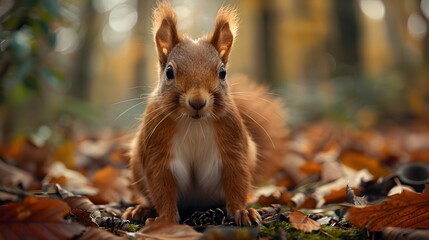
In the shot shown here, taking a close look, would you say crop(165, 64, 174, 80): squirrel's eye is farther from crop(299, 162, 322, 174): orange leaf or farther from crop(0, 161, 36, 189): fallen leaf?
crop(299, 162, 322, 174): orange leaf

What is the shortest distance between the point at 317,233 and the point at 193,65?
0.80 m

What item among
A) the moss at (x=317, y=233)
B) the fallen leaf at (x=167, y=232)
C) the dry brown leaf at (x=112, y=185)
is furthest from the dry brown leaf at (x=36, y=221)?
the dry brown leaf at (x=112, y=185)

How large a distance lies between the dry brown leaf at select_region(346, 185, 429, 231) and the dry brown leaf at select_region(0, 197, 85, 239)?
97cm

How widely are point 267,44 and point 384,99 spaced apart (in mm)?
3600

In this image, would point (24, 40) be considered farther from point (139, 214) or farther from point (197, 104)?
point (197, 104)

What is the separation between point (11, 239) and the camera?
169cm

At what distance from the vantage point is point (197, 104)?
1.93 meters

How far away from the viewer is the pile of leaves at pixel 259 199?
1.75 m

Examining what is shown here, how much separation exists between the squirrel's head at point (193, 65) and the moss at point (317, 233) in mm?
497

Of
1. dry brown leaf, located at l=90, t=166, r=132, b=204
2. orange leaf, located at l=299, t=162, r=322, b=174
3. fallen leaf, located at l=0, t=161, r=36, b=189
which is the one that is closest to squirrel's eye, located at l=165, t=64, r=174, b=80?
dry brown leaf, located at l=90, t=166, r=132, b=204

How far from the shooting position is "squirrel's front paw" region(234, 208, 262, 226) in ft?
6.62

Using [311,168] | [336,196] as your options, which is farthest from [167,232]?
[311,168]

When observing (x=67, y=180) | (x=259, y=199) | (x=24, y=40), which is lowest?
(x=259, y=199)

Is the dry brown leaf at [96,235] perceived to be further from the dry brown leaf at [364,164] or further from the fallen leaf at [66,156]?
the dry brown leaf at [364,164]
